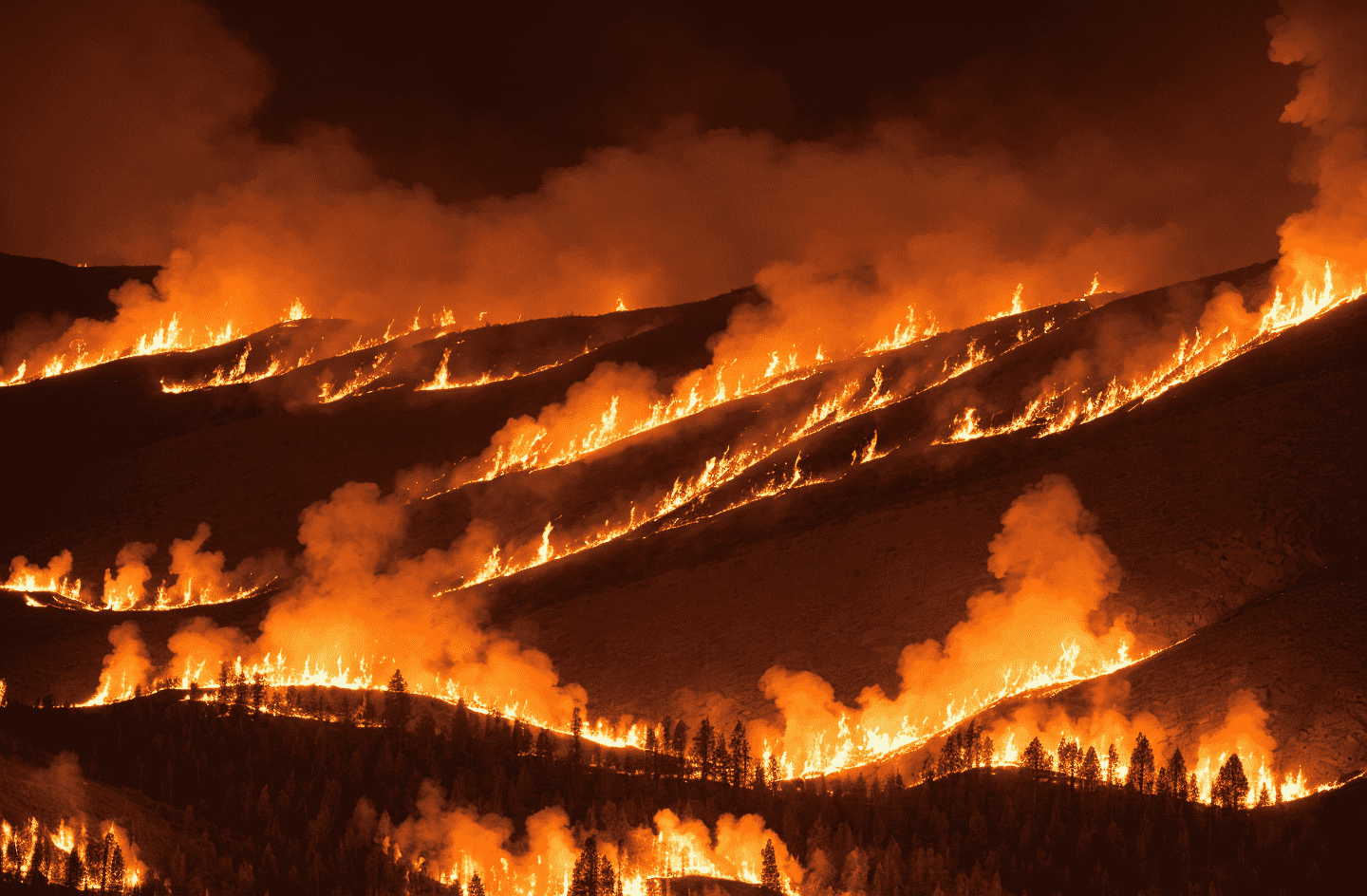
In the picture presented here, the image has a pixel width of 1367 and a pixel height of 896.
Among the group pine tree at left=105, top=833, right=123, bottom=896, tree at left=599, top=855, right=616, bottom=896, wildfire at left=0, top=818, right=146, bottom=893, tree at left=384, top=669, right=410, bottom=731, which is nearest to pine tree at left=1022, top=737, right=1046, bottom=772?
tree at left=599, top=855, right=616, bottom=896

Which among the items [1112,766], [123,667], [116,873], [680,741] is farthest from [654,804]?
[123,667]

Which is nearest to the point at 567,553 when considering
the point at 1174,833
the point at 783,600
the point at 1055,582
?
the point at 783,600

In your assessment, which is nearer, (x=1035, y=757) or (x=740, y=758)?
(x=1035, y=757)

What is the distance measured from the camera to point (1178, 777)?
114188mm

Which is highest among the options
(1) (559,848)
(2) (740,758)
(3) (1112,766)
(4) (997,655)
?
(4) (997,655)

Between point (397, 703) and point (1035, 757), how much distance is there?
2286 inches

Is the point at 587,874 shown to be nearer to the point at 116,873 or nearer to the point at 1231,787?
the point at 116,873

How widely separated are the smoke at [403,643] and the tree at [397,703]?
783 centimetres

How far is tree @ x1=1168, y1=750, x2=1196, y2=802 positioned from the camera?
113 m

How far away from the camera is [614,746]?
14062 cm

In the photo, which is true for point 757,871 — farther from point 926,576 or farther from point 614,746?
point 926,576

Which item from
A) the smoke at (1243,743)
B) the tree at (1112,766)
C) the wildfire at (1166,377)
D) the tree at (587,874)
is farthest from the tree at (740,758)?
the wildfire at (1166,377)

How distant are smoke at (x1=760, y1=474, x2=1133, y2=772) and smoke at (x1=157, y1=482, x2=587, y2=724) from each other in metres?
23.9

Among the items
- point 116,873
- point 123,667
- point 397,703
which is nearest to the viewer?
point 116,873
